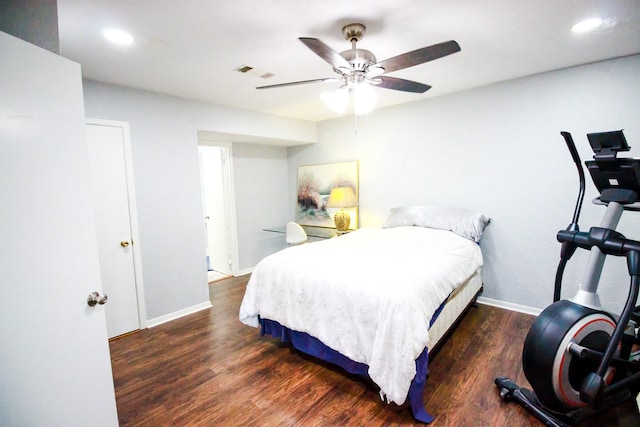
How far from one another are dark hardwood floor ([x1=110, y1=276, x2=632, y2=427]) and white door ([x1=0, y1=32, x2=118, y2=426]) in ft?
2.21

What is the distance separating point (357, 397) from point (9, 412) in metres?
1.73

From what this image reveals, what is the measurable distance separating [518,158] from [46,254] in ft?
12.3

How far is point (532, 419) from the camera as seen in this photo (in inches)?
68.9

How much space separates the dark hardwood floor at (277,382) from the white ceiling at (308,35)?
7.94 ft

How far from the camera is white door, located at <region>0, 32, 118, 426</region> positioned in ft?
3.61

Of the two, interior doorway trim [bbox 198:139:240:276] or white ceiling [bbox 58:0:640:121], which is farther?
interior doorway trim [bbox 198:139:240:276]

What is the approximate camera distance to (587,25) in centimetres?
197

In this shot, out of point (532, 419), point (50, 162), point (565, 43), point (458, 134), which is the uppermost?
point (565, 43)

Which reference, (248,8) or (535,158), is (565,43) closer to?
(535,158)

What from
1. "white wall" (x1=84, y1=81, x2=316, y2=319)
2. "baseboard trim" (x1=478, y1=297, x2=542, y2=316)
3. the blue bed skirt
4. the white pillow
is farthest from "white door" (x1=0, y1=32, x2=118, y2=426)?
"baseboard trim" (x1=478, y1=297, x2=542, y2=316)

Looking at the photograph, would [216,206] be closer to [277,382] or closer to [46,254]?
[277,382]

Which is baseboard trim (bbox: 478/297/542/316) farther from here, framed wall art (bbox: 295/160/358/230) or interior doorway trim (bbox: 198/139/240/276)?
interior doorway trim (bbox: 198/139/240/276)

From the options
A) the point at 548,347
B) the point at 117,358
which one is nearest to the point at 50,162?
the point at 117,358

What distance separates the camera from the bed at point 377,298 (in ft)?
5.68
